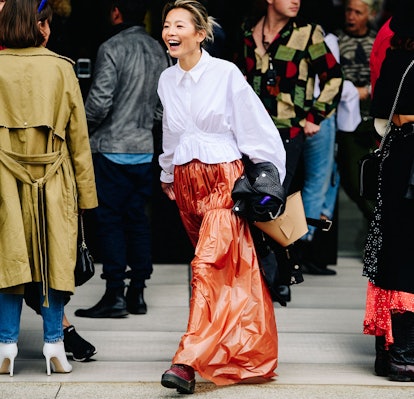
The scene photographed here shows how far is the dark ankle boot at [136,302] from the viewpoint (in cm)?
710

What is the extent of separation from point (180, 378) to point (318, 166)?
3.11 m

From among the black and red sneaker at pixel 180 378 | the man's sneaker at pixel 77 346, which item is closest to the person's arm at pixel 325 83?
the man's sneaker at pixel 77 346

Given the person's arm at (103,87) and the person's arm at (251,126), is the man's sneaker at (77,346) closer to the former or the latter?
the person's arm at (251,126)

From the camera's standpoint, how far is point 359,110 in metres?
8.37

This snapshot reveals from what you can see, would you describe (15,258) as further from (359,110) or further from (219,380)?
(359,110)

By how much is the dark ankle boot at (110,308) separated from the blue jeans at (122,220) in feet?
0.18

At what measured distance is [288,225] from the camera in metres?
5.70

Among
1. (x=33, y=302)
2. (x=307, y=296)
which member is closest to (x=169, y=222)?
(x=307, y=296)

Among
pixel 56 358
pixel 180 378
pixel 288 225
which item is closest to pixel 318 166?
pixel 288 225

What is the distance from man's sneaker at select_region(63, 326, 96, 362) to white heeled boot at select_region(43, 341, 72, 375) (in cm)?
17

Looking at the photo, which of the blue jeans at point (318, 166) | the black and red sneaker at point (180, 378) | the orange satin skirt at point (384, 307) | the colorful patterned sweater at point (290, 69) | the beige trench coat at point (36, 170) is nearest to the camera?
the black and red sneaker at point (180, 378)

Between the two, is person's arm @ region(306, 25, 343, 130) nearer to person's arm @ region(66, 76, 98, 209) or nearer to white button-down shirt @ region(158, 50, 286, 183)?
white button-down shirt @ region(158, 50, 286, 183)

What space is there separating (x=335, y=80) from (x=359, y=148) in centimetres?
123

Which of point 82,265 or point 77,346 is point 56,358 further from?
point 82,265
